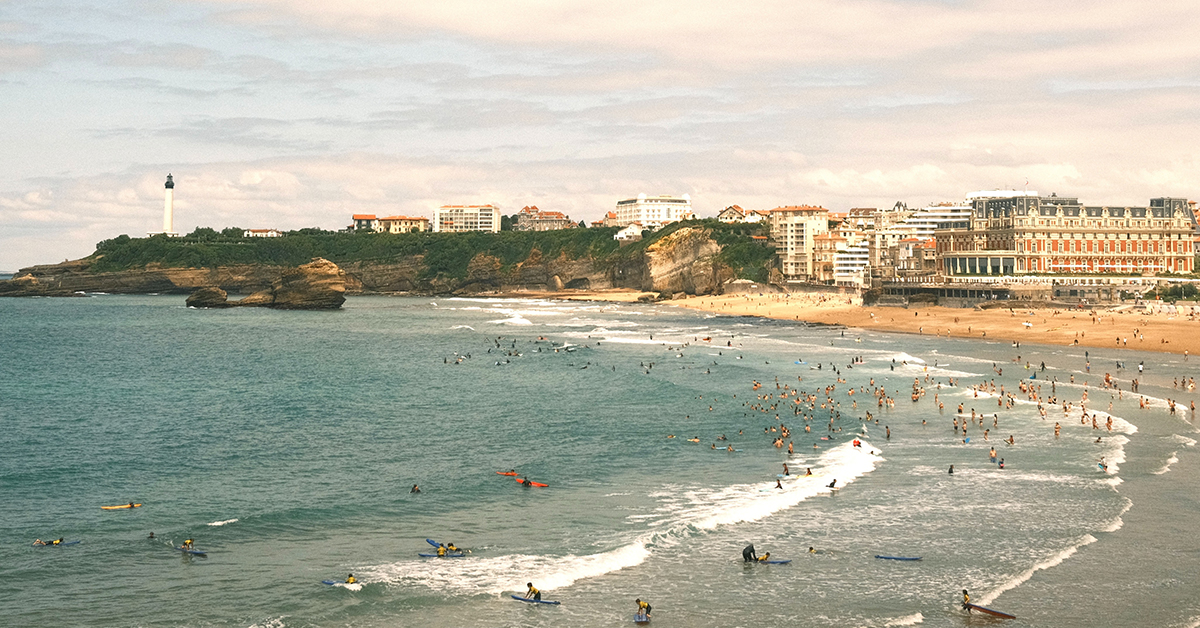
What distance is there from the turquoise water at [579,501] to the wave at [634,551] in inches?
5.3

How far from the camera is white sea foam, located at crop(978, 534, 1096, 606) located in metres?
25.4

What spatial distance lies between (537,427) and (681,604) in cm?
2617

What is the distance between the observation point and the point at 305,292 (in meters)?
156

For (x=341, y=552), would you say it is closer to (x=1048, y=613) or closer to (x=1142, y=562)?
(x=1048, y=613)

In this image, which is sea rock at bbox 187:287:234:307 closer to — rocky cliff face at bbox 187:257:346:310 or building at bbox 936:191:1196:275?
rocky cliff face at bbox 187:257:346:310

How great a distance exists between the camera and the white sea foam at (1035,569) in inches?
1001

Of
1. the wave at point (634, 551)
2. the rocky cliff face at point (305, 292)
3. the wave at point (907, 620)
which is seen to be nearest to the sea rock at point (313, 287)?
the rocky cliff face at point (305, 292)

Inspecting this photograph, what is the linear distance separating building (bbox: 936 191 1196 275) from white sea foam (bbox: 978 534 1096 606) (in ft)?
430

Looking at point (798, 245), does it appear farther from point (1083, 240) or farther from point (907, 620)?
point (907, 620)

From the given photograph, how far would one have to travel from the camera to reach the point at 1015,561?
2806cm

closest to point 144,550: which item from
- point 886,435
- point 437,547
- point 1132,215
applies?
point 437,547

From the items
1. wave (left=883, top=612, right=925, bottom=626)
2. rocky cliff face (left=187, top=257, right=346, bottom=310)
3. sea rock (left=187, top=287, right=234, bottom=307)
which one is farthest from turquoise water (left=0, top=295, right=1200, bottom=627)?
sea rock (left=187, top=287, right=234, bottom=307)

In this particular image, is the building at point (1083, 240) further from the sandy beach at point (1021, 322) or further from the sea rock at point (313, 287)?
the sea rock at point (313, 287)

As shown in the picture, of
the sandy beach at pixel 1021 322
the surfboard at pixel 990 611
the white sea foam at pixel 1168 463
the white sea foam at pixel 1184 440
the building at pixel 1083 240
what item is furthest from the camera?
the building at pixel 1083 240
